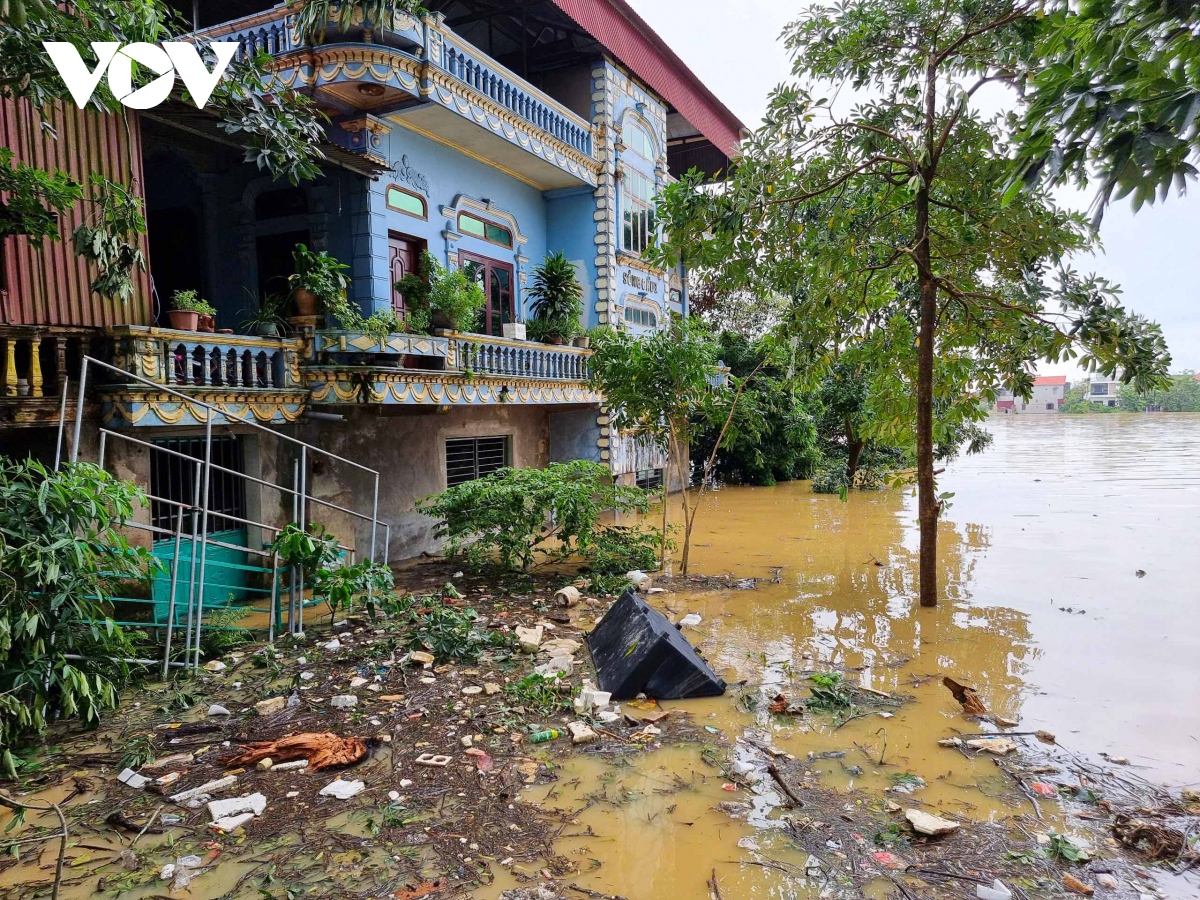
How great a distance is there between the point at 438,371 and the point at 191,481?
3244 mm

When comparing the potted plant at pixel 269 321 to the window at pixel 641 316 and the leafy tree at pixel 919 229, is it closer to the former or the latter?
the leafy tree at pixel 919 229

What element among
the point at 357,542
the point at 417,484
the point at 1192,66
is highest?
the point at 1192,66

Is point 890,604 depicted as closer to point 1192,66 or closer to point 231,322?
point 1192,66

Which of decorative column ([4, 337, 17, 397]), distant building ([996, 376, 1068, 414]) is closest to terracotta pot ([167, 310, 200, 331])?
decorative column ([4, 337, 17, 397])

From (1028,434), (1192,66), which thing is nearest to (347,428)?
(1192,66)

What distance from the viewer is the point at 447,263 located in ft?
38.9

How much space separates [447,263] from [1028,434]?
42.7m

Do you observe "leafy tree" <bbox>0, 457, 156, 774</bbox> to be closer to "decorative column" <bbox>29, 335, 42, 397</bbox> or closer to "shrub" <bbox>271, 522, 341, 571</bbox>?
"decorative column" <bbox>29, 335, 42, 397</bbox>

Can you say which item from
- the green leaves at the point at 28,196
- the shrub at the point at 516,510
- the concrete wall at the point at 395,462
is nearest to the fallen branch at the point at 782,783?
the shrub at the point at 516,510

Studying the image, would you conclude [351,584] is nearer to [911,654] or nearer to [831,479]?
[911,654]

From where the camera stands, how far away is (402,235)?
11.0 m

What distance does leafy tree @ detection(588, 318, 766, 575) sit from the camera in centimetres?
930

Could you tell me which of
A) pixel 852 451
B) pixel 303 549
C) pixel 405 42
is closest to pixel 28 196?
pixel 303 549

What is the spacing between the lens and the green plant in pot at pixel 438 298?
10141 mm
